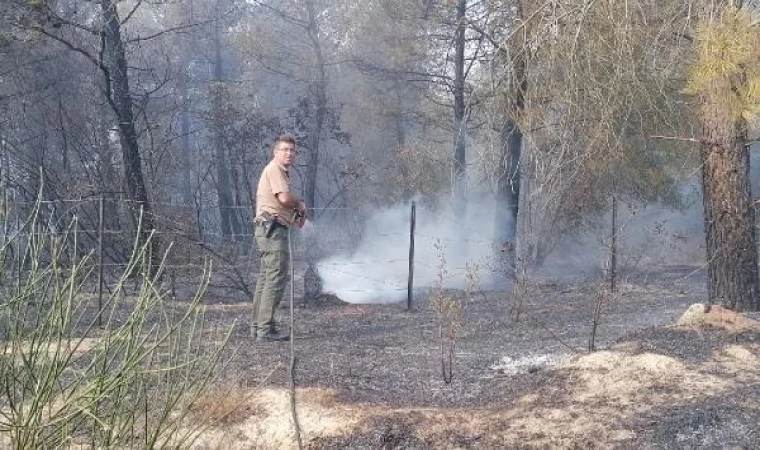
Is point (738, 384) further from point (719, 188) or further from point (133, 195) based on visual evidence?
point (133, 195)

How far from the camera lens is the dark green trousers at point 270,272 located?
6590 millimetres

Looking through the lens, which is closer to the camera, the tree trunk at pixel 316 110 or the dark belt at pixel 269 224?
the dark belt at pixel 269 224

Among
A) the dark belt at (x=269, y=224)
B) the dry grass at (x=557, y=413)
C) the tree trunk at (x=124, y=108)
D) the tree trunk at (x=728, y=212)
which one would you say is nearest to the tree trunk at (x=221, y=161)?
the tree trunk at (x=124, y=108)

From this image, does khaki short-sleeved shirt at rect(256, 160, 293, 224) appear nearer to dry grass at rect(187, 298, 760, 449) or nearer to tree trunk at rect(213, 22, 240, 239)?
dry grass at rect(187, 298, 760, 449)

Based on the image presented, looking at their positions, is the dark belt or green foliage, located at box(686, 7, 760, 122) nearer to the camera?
green foliage, located at box(686, 7, 760, 122)

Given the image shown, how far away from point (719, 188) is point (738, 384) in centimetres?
242

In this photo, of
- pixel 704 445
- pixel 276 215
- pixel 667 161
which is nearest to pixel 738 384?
pixel 704 445

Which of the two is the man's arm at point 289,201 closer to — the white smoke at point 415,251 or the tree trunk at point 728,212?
the tree trunk at point 728,212

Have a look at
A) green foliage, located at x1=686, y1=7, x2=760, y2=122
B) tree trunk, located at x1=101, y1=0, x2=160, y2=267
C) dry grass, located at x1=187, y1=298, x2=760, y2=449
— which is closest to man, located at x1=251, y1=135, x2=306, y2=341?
dry grass, located at x1=187, y1=298, x2=760, y2=449

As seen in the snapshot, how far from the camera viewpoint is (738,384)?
15.4ft

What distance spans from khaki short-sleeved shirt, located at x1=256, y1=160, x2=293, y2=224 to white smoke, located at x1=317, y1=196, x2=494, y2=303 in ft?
21.0

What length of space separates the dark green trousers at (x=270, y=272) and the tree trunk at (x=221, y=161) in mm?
11477

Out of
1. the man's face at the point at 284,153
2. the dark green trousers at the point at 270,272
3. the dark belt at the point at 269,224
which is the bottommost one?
the dark green trousers at the point at 270,272

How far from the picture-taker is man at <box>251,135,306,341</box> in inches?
255
